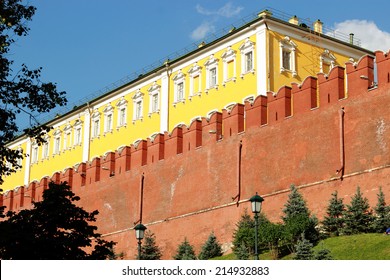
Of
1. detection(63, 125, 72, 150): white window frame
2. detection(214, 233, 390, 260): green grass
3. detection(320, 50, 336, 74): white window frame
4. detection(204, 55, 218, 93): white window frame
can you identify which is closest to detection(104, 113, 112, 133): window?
detection(63, 125, 72, 150): white window frame

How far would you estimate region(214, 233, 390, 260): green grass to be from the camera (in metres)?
22.0

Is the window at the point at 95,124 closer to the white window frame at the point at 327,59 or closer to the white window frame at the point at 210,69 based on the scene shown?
the white window frame at the point at 210,69

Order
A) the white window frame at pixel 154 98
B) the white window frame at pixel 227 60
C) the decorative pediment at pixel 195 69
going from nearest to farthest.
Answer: the white window frame at pixel 227 60
the decorative pediment at pixel 195 69
the white window frame at pixel 154 98

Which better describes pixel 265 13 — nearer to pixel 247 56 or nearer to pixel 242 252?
pixel 247 56

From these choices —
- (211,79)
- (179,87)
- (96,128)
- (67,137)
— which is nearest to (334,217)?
(211,79)

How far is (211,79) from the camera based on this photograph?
38.7 m

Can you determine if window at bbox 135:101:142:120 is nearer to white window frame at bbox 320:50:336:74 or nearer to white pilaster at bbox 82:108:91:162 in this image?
white pilaster at bbox 82:108:91:162

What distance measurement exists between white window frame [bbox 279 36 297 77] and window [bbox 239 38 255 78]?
116 centimetres

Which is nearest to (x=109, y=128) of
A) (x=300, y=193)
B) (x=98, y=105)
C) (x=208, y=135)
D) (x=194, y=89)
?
(x=98, y=105)

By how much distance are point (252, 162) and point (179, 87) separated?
451 inches

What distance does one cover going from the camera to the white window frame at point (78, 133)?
4797cm

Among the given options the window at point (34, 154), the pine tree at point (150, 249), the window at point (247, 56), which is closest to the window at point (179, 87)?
the window at point (247, 56)

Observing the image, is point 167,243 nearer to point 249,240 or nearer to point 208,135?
point 208,135

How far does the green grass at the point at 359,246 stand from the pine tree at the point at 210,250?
176 inches
